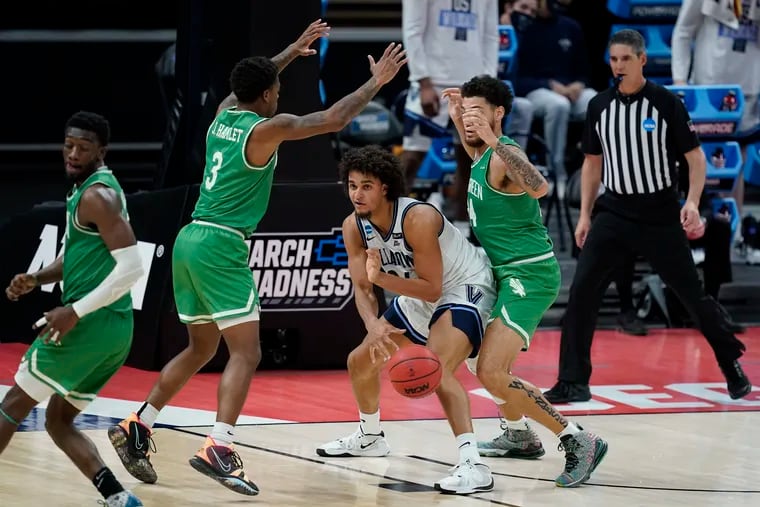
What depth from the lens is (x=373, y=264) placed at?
20.6 feet

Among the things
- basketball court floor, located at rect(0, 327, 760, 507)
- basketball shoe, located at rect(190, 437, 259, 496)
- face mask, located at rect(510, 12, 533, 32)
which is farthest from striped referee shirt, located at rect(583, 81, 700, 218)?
face mask, located at rect(510, 12, 533, 32)

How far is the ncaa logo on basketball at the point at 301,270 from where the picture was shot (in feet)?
29.9

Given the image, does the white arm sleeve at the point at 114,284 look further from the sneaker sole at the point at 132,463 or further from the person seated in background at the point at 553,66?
the person seated in background at the point at 553,66

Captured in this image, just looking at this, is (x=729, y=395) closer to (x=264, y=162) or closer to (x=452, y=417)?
(x=452, y=417)

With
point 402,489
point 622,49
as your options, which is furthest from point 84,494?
point 622,49

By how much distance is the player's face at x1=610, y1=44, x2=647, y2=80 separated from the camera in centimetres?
811

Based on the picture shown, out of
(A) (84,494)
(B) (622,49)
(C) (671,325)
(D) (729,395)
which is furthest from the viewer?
(C) (671,325)

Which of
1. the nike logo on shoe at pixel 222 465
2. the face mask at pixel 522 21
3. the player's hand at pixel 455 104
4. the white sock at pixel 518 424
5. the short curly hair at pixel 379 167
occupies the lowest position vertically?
the white sock at pixel 518 424

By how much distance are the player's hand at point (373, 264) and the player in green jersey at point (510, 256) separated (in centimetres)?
63

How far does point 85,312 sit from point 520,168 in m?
2.03

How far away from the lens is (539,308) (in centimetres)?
669

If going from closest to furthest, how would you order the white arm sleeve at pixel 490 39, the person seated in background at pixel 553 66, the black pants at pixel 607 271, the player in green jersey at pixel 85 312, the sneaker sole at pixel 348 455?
the player in green jersey at pixel 85 312
the sneaker sole at pixel 348 455
the black pants at pixel 607 271
the white arm sleeve at pixel 490 39
the person seated in background at pixel 553 66

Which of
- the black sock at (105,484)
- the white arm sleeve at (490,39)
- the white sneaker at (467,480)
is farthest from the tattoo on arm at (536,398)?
the white arm sleeve at (490,39)

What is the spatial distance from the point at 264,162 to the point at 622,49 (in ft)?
8.33
